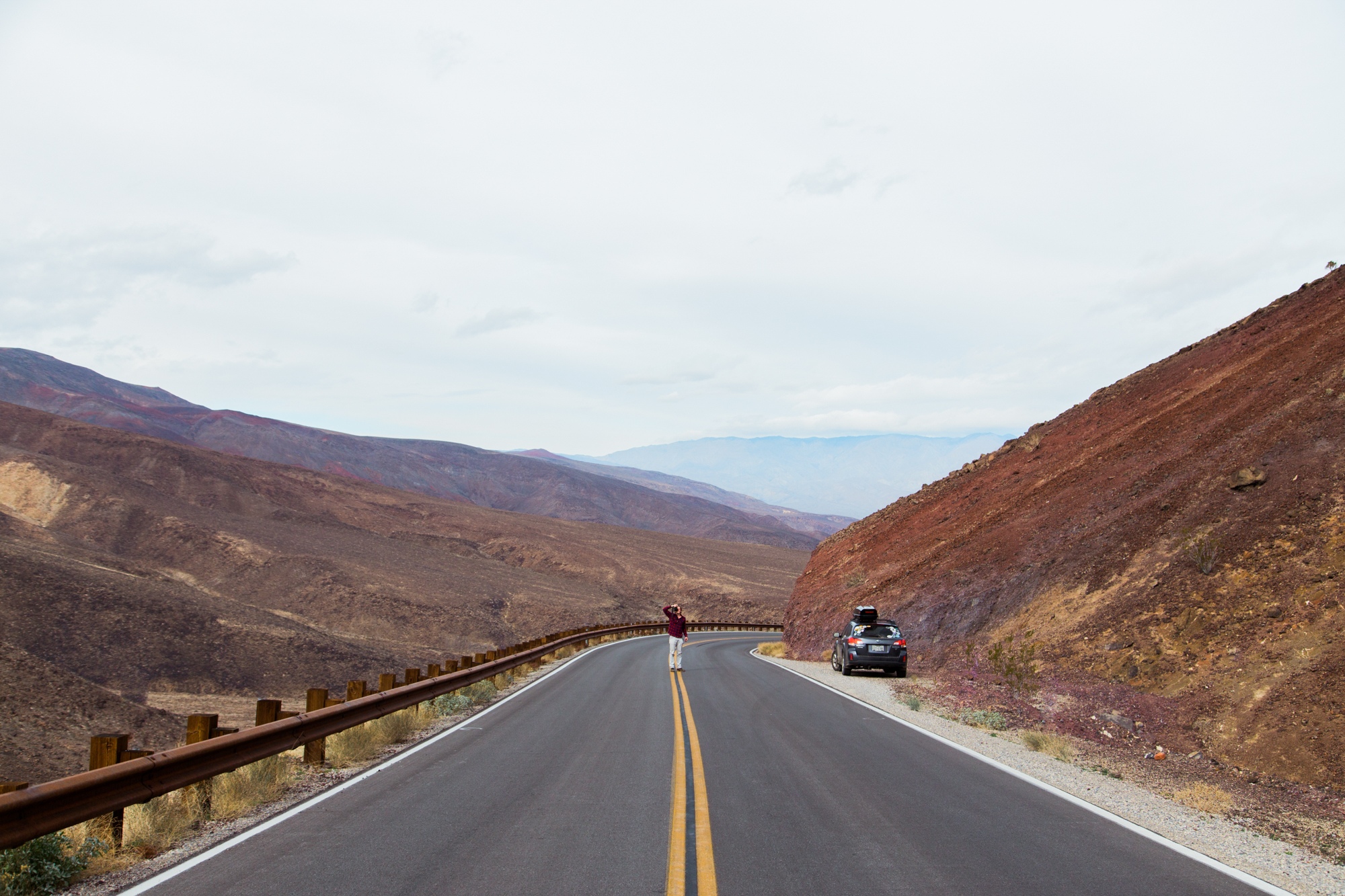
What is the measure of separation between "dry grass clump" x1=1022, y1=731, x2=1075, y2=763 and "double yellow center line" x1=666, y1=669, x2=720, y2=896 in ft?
15.8

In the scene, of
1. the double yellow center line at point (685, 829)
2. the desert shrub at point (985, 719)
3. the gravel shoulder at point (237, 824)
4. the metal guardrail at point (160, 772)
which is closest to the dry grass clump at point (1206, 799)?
the desert shrub at point (985, 719)

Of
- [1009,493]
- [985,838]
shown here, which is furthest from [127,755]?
[1009,493]

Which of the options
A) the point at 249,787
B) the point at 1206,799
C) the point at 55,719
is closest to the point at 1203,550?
the point at 1206,799

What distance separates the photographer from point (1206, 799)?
8.62m

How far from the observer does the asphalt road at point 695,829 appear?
556 cm

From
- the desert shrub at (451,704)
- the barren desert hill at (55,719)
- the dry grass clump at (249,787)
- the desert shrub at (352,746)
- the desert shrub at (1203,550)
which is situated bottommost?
the barren desert hill at (55,719)

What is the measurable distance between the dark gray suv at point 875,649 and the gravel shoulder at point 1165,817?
28.3ft

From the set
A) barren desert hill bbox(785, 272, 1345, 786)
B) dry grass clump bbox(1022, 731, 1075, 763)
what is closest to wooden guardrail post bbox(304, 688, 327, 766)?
dry grass clump bbox(1022, 731, 1075, 763)

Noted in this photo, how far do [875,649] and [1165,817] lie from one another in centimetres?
1494

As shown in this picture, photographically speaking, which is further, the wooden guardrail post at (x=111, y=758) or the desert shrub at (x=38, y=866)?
the wooden guardrail post at (x=111, y=758)

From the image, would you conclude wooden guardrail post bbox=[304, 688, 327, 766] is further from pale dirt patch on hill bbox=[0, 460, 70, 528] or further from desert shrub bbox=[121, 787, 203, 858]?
pale dirt patch on hill bbox=[0, 460, 70, 528]

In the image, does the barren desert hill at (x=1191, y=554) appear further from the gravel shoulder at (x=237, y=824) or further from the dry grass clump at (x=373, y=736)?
the dry grass clump at (x=373, y=736)

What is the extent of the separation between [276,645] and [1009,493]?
32167 millimetres

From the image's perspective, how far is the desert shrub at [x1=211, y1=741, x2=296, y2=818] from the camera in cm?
746
